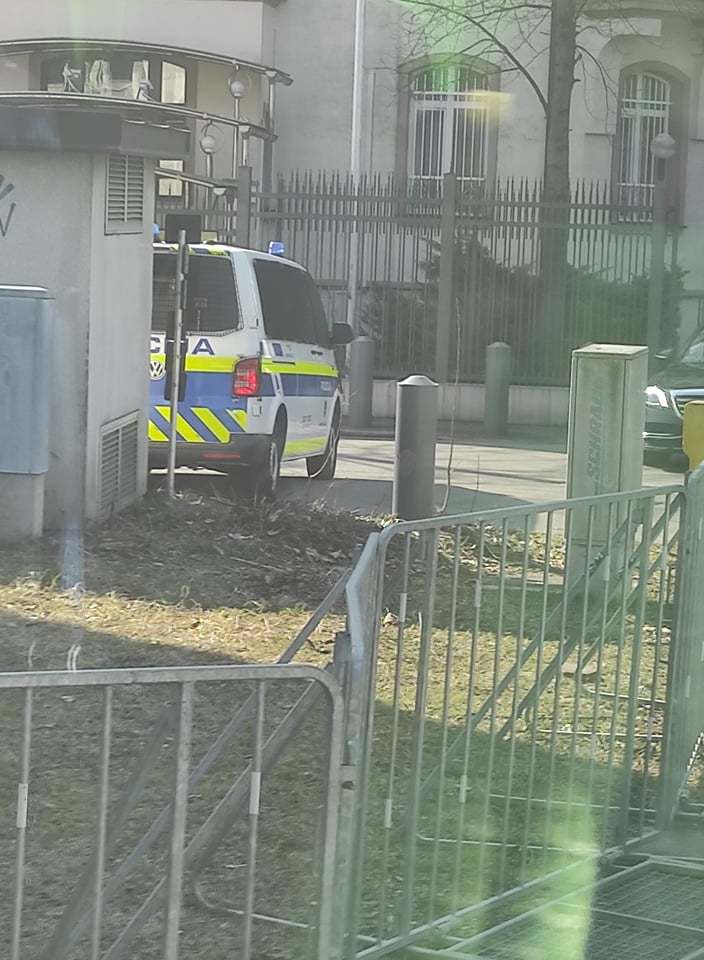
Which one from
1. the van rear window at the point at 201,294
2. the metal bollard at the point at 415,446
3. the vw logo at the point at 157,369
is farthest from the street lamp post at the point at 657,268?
the metal bollard at the point at 415,446

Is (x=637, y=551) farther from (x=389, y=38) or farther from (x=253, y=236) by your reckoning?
(x=389, y=38)

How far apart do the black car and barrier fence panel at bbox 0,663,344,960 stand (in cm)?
1037

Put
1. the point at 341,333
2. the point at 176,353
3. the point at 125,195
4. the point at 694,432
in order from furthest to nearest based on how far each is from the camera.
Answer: the point at 341,333 < the point at 176,353 < the point at 125,195 < the point at 694,432

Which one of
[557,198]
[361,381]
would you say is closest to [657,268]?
[557,198]

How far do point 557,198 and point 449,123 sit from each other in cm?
505

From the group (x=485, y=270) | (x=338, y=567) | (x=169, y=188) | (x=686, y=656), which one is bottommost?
(x=338, y=567)

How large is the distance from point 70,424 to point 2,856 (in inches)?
194

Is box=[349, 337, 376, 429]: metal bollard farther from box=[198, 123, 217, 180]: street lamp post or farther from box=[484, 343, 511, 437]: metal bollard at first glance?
box=[198, 123, 217, 180]: street lamp post

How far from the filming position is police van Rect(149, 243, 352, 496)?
480 inches

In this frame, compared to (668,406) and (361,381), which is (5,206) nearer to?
(668,406)

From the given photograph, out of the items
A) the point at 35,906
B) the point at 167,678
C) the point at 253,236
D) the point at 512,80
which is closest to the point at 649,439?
the point at 253,236

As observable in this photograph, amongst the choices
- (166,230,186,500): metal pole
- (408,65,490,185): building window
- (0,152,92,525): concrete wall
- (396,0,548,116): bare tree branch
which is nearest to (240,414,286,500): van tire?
(166,230,186,500): metal pole

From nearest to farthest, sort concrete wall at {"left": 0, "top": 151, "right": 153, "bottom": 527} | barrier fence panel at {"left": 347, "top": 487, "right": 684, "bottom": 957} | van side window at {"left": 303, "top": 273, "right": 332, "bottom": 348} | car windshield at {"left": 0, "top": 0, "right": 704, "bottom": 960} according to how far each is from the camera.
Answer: car windshield at {"left": 0, "top": 0, "right": 704, "bottom": 960}
barrier fence panel at {"left": 347, "top": 487, "right": 684, "bottom": 957}
concrete wall at {"left": 0, "top": 151, "right": 153, "bottom": 527}
van side window at {"left": 303, "top": 273, "right": 332, "bottom": 348}

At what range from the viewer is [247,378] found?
12266 millimetres
